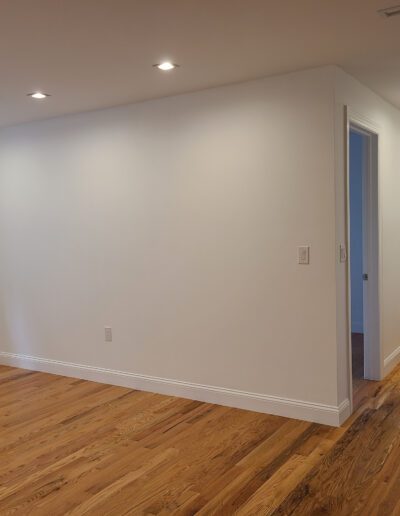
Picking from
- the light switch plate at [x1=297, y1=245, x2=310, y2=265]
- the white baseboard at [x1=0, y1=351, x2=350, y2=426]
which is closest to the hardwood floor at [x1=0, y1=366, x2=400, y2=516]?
the white baseboard at [x1=0, y1=351, x2=350, y2=426]

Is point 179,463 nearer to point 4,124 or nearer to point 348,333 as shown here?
point 348,333

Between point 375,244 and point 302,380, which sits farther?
point 375,244

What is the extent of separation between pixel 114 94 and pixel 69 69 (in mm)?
685

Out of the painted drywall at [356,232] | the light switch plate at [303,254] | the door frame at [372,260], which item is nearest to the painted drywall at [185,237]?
the light switch plate at [303,254]

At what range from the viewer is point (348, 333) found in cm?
372

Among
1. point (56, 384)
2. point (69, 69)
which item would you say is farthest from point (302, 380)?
point (69, 69)

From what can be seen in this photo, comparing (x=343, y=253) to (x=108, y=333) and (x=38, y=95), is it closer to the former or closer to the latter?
(x=108, y=333)

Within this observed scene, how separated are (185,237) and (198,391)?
120cm

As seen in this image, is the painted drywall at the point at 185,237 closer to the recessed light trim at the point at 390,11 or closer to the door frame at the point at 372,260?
the recessed light trim at the point at 390,11

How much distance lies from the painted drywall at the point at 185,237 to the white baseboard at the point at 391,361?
1.31 meters

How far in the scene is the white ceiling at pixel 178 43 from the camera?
2.46m

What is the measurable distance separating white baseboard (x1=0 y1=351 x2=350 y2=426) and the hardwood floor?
74 millimetres

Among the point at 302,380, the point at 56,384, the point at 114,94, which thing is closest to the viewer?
the point at 302,380

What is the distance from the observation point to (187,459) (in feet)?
10.4
